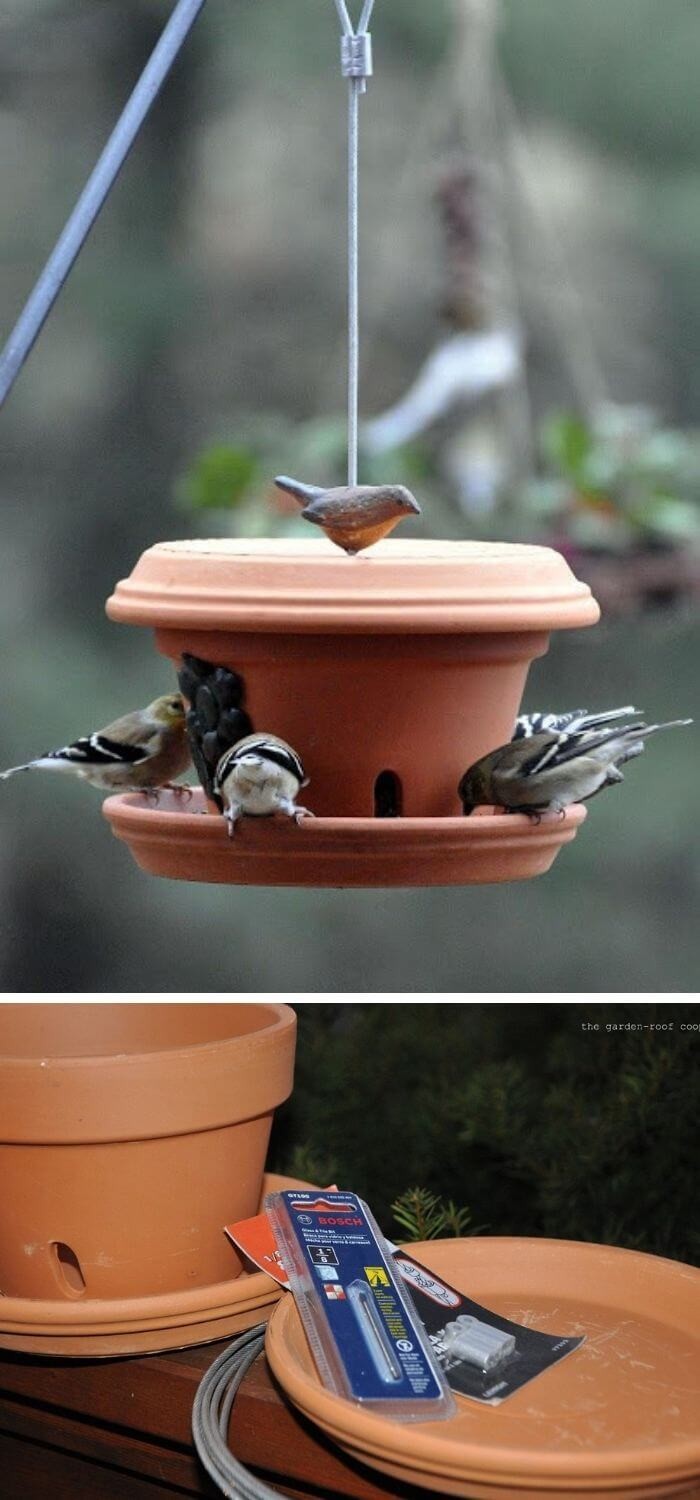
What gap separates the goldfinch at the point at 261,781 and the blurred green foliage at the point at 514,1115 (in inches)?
23.3

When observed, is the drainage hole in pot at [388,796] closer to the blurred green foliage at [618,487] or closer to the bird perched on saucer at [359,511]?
the bird perched on saucer at [359,511]

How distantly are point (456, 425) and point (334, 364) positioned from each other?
1.65ft

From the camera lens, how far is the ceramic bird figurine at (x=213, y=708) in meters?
1.16

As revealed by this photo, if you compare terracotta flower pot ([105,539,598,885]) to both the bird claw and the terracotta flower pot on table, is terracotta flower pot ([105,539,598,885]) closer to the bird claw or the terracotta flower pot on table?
the bird claw

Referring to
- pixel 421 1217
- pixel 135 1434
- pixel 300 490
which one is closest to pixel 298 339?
pixel 421 1217

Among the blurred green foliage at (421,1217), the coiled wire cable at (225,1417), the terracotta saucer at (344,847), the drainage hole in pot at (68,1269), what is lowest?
the blurred green foliage at (421,1217)

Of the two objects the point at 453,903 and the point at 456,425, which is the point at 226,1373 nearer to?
the point at 456,425

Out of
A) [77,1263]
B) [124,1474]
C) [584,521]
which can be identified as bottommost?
[124,1474]

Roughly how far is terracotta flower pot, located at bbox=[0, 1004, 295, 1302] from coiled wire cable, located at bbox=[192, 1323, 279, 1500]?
61 mm

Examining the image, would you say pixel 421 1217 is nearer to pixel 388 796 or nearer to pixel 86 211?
pixel 388 796

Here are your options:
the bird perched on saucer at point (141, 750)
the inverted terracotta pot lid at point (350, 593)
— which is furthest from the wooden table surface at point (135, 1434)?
the inverted terracotta pot lid at point (350, 593)

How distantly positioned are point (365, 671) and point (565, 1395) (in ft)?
1.56

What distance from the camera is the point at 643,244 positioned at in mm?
2879

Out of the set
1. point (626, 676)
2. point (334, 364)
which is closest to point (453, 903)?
point (626, 676)
